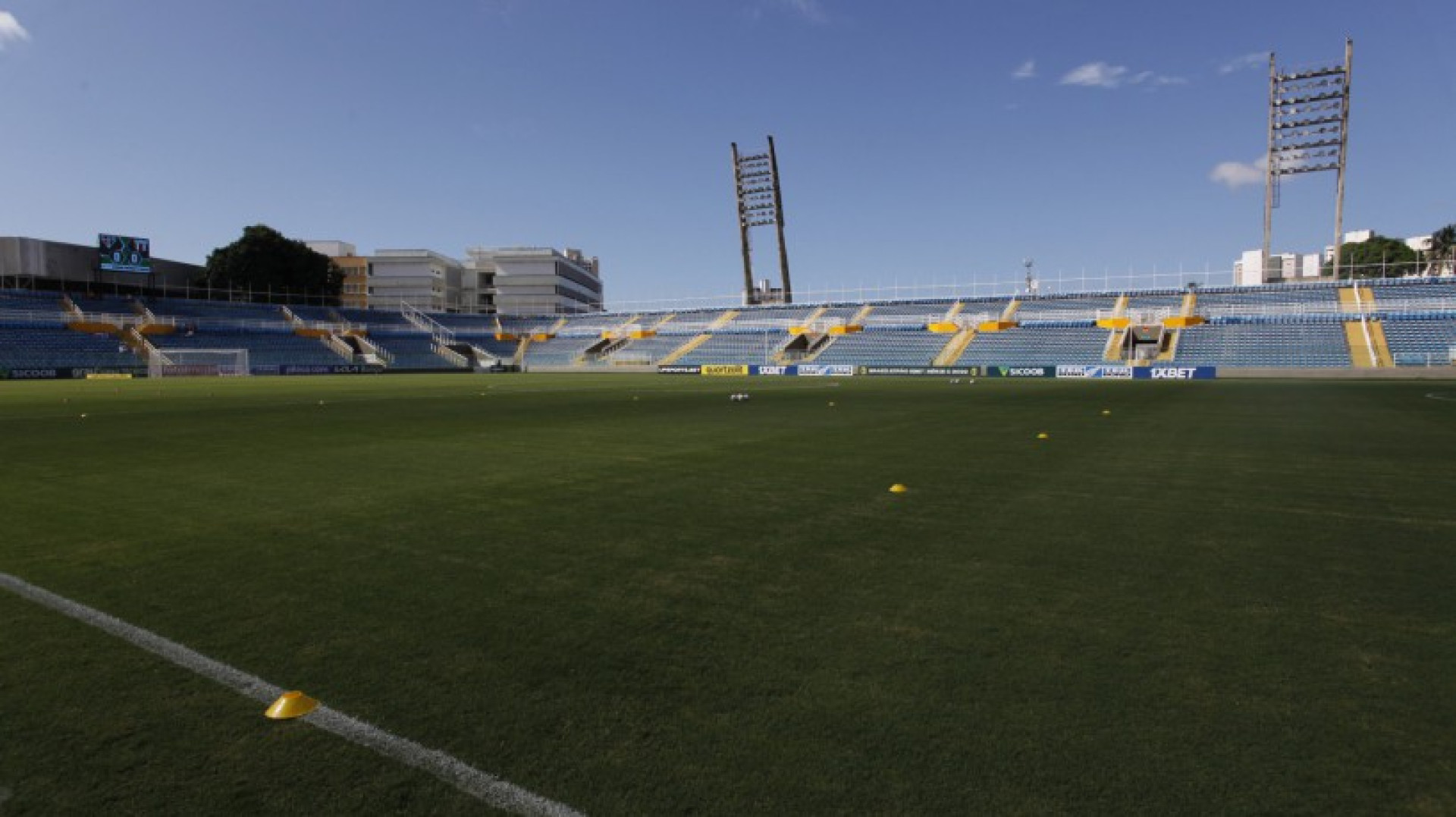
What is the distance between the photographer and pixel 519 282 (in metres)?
92.8

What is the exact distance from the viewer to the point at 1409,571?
434 centimetres

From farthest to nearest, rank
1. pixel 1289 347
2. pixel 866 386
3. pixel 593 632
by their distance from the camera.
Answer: pixel 1289 347 → pixel 866 386 → pixel 593 632

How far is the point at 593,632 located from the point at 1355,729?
2.91 metres

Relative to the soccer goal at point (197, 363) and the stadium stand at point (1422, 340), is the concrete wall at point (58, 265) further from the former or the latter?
the stadium stand at point (1422, 340)

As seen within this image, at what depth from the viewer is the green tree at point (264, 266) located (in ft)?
220

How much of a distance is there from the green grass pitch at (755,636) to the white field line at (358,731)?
53 mm

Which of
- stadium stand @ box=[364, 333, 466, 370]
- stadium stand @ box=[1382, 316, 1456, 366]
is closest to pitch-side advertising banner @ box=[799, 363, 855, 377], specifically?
stadium stand @ box=[1382, 316, 1456, 366]

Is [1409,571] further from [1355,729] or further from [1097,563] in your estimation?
[1355,729]

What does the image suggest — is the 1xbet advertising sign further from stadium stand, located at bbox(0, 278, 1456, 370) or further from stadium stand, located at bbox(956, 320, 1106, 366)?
stadium stand, located at bbox(956, 320, 1106, 366)

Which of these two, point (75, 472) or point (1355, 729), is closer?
point (1355, 729)

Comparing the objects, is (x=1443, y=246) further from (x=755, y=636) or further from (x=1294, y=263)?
(x=755, y=636)

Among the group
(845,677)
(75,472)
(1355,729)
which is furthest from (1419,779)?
(75,472)

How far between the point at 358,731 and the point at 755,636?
1644mm

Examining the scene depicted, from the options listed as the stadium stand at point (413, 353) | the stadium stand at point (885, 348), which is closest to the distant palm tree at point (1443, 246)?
the stadium stand at point (885, 348)
